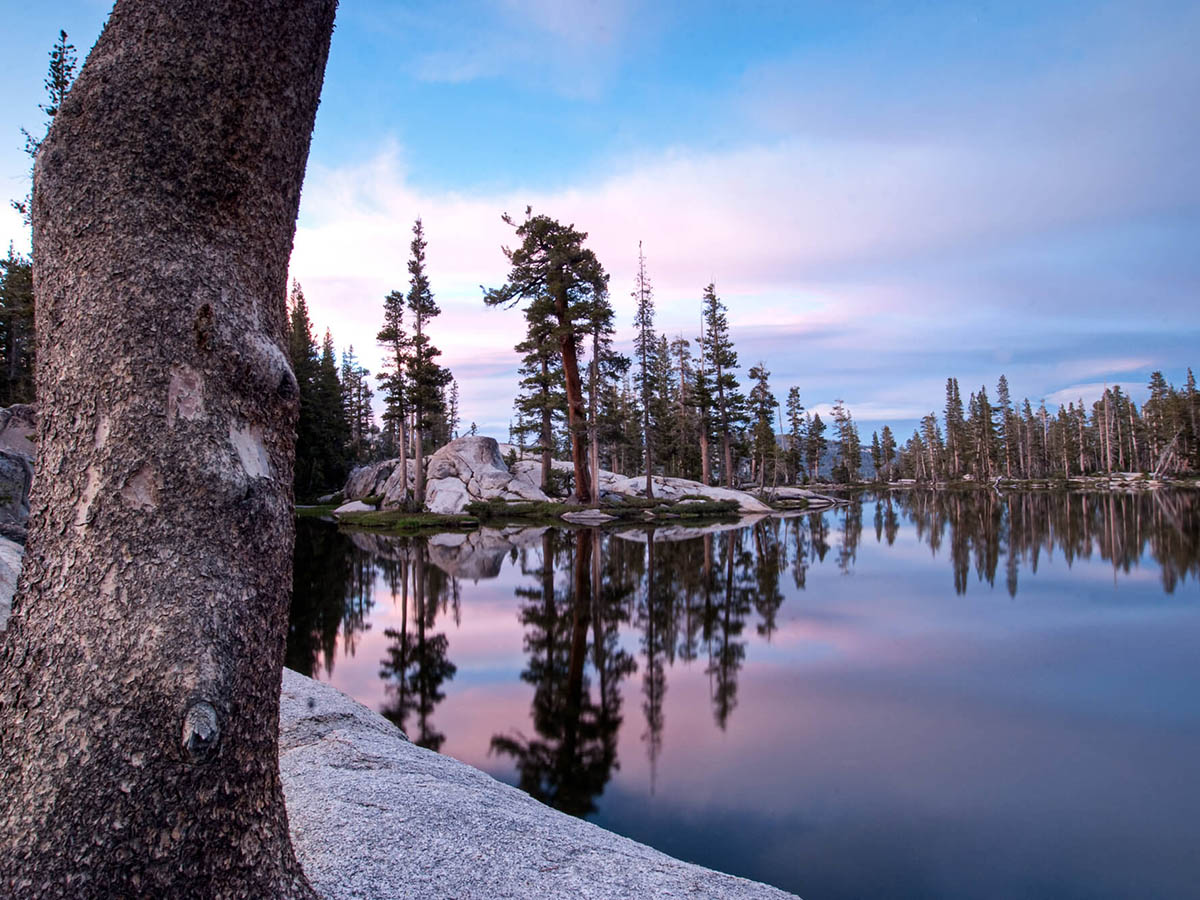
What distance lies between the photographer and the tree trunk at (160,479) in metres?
2.04

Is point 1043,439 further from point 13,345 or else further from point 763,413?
point 13,345

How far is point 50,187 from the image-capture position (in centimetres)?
240

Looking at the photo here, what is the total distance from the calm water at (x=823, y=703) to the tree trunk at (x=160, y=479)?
4.23m

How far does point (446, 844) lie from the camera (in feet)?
12.4

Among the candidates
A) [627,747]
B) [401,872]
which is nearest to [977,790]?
[627,747]

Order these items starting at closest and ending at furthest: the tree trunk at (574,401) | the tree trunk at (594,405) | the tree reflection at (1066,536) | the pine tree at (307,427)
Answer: the tree reflection at (1066,536), the tree trunk at (574,401), the tree trunk at (594,405), the pine tree at (307,427)

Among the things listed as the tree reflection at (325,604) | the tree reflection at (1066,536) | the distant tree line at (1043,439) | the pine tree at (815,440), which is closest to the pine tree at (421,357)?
the tree reflection at (325,604)

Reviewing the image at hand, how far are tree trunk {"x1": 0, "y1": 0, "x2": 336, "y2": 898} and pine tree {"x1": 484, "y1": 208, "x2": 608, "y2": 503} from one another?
28598 mm

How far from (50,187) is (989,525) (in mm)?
37012

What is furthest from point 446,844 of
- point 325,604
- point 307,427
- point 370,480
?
point 307,427

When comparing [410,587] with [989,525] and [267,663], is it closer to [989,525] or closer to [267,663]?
[267,663]

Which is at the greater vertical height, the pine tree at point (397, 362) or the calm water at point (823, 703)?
the pine tree at point (397, 362)

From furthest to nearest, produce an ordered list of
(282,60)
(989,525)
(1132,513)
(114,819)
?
(1132,513), (989,525), (282,60), (114,819)

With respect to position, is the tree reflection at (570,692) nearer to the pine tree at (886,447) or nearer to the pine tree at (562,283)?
the pine tree at (562,283)
